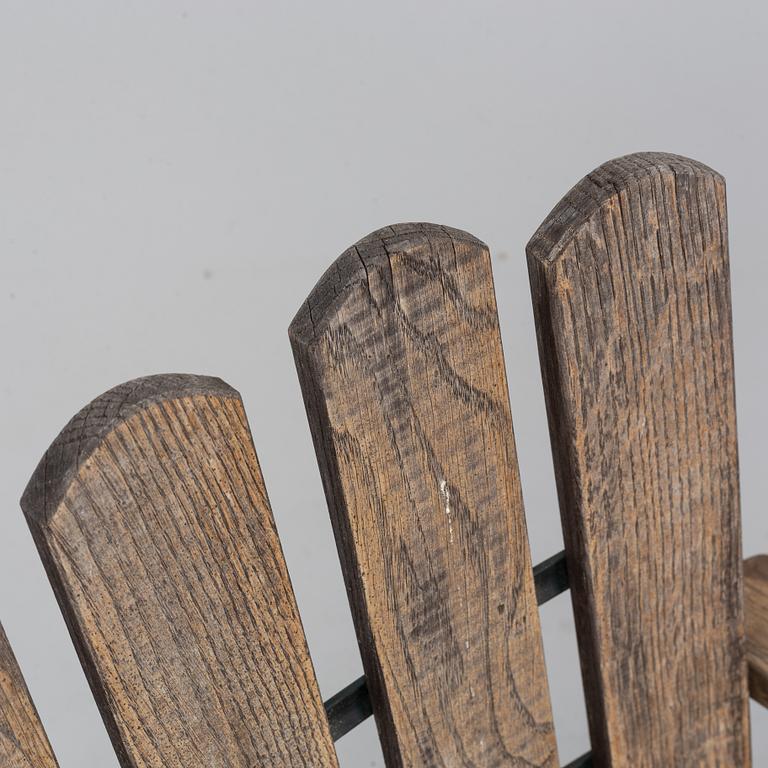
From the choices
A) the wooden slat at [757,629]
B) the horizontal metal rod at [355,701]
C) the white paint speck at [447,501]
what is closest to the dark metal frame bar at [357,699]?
the horizontal metal rod at [355,701]

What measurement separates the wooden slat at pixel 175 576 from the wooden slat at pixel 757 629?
1.34 ft

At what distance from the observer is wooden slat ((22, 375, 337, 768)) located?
0.62m

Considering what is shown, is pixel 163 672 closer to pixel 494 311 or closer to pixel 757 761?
pixel 494 311

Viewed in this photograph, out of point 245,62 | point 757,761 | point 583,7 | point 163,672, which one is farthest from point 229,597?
point 757,761

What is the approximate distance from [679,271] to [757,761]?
1781 millimetres

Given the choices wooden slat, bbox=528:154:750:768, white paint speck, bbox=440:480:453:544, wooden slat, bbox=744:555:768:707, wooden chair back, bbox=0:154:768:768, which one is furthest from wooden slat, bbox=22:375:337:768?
wooden slat, bbox=744:555:768:707

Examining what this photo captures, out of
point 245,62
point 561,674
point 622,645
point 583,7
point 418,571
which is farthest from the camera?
point 561,674

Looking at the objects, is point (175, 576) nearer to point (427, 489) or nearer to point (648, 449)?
point (427, 489)

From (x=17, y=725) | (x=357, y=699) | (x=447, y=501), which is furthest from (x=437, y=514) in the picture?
(x=17, y=725)

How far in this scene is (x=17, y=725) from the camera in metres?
0.64

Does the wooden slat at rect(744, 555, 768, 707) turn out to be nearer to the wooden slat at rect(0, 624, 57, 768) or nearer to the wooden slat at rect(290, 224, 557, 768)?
the wooden slat at rect(290, 224, 557, 768)

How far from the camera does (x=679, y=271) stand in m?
0.79

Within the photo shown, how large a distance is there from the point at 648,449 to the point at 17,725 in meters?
0.46

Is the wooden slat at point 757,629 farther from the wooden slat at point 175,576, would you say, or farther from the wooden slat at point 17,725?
the wooden slat at point 17,725
